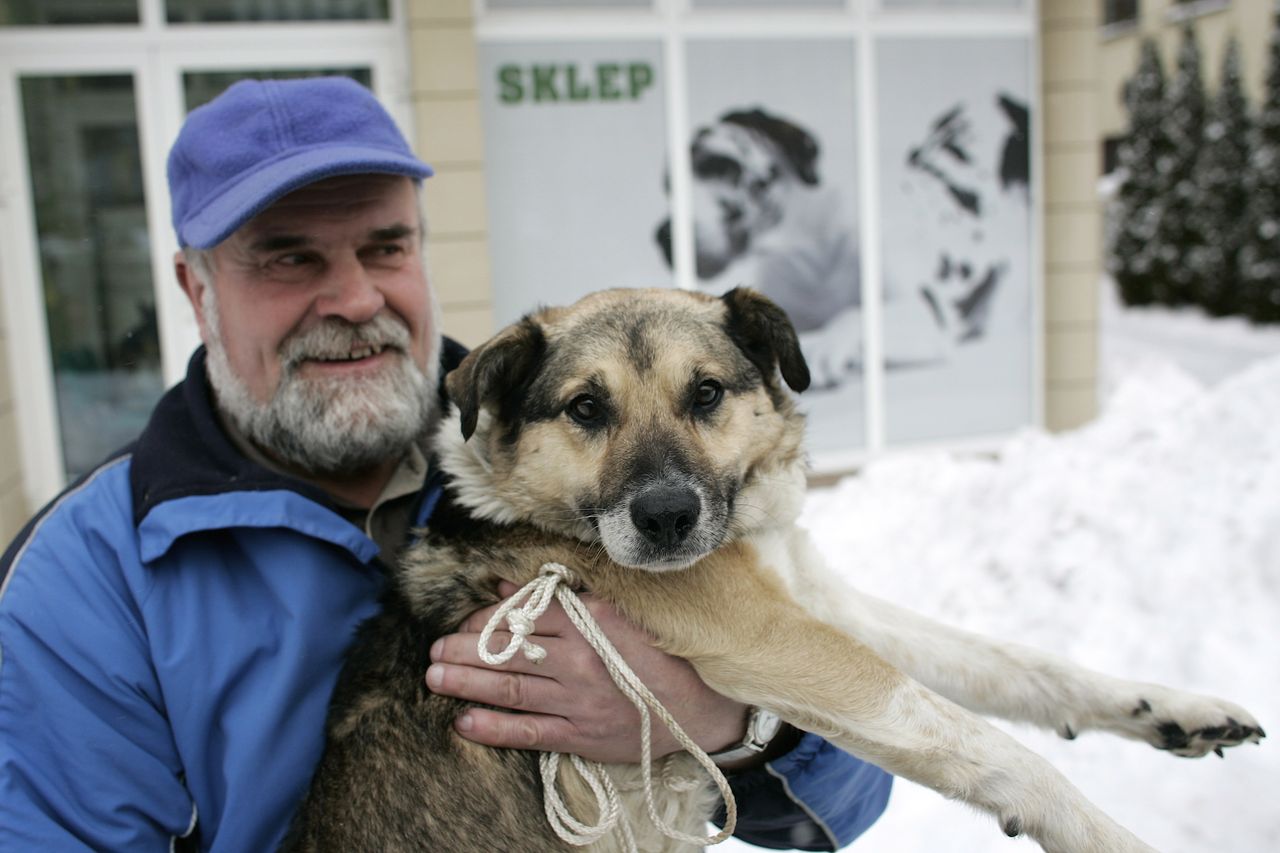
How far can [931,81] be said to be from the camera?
827cm

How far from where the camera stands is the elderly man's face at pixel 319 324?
7.42 feet

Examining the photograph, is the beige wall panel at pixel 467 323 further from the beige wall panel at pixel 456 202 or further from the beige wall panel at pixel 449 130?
the beige wall panel at pixel 449 130

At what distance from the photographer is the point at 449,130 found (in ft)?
22.7

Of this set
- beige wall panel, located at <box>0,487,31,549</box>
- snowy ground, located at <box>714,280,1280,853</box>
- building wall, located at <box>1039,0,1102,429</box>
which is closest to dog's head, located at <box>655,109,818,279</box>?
snowy ground, located at <box>714,280,1280,853</box>

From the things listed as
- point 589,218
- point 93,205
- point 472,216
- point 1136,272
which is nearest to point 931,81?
point 589,218

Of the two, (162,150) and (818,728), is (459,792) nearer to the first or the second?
(818,728)

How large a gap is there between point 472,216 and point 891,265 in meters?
3.78

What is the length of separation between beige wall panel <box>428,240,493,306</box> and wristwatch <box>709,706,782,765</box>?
5.40 metres

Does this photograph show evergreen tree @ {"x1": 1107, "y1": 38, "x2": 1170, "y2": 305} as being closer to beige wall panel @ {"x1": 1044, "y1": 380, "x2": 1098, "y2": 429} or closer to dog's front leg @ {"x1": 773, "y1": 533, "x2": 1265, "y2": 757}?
beige wall panel @ {"x1": 1044, "y1": 380, "x2": 1098, "y2": 429}

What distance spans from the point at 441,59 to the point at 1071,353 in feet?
20.2

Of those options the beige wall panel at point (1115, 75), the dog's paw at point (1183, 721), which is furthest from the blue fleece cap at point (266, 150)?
the beige wall panel at point (1115, 75)

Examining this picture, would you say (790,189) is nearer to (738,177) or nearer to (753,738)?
(738,177)

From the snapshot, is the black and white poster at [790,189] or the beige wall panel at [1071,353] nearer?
the black and white poster at [790,189]

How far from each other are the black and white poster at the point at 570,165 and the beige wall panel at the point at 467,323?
0.33 m
